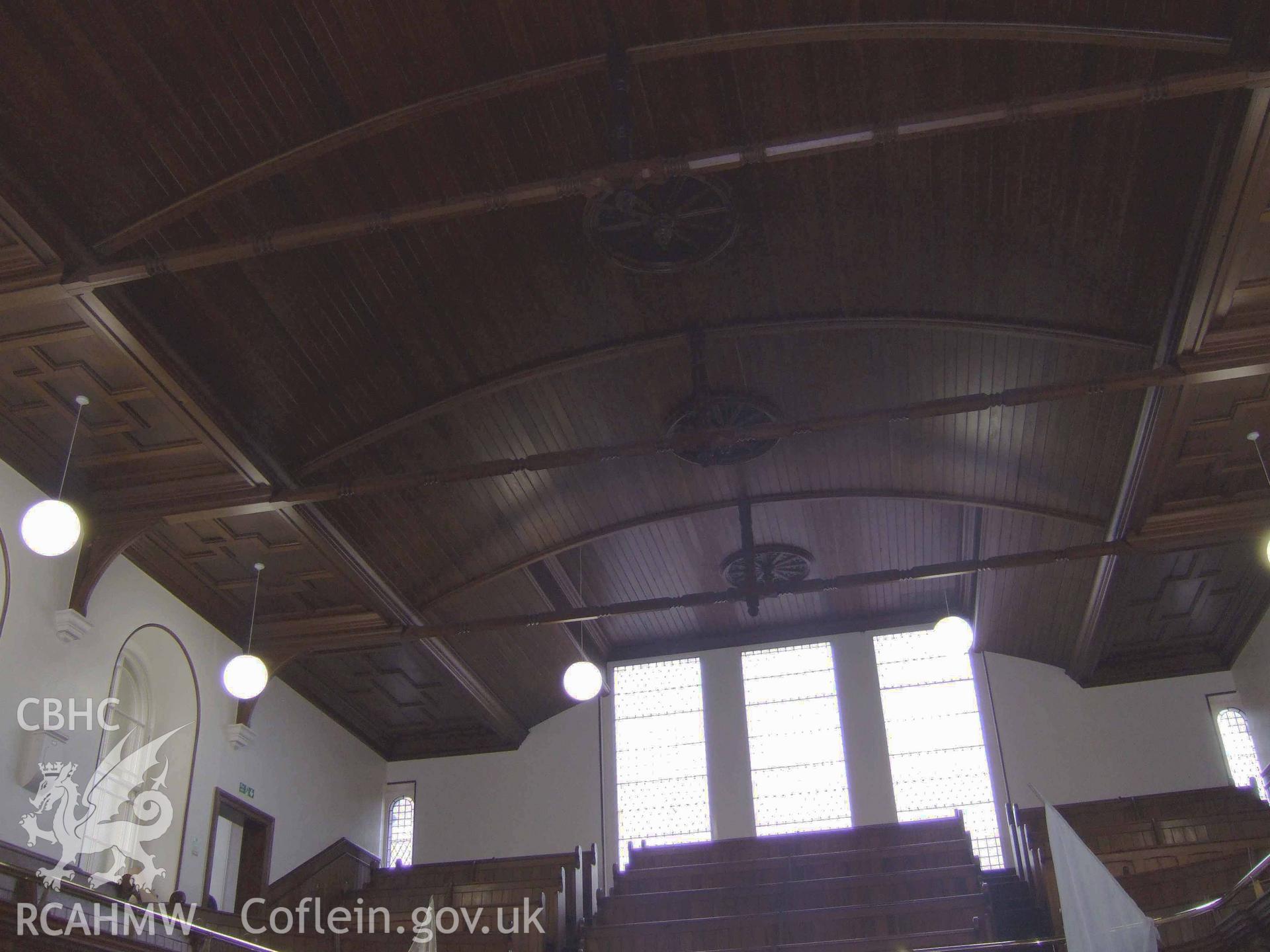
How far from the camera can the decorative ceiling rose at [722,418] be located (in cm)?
1153

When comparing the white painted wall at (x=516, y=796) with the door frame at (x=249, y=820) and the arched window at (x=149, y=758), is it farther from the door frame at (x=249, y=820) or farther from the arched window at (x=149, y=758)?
the arched window at (x=149, y=758)

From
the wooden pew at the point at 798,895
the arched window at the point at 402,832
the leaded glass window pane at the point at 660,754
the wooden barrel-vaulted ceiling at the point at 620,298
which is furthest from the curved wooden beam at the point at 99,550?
the leaded glass window pane at the point at 660,754

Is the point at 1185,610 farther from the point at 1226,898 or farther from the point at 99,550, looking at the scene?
the point at 99,550

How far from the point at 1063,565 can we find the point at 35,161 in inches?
465

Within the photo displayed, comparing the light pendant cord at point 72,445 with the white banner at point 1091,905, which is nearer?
the white banner at point 1091,905

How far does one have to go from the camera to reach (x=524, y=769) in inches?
709

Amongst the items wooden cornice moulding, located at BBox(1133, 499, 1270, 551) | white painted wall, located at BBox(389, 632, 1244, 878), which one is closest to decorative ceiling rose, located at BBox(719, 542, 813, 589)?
white painted wall, located at BBox(389, 632, 1244, 878)

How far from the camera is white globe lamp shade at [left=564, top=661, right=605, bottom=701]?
A: 14.0 m

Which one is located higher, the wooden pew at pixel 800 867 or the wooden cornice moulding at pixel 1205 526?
the wooden cornice moulding at pixel 1205 526

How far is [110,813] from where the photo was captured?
11.2 meters

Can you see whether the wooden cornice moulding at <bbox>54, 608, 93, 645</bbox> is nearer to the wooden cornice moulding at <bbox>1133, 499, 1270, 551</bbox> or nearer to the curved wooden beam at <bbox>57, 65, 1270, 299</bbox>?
the curved wooden beam at <bbox>57, 65, 1270, 299</bbox>

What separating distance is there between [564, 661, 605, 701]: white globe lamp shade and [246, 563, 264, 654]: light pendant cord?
373 centimetres

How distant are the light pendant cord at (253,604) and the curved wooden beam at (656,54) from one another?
16.4 ft

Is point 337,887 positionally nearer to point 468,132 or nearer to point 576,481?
point 576,481
